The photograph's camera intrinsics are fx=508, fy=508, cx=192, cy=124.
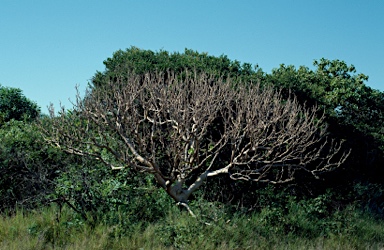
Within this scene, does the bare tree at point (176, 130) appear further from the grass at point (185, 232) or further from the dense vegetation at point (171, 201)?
the grass at point (185, 232)

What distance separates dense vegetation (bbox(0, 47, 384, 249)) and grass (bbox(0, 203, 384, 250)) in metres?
0.02

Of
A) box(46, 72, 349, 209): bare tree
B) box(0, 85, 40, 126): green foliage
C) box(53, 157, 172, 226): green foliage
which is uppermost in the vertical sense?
box(0, 85, 40, 126): green foliage

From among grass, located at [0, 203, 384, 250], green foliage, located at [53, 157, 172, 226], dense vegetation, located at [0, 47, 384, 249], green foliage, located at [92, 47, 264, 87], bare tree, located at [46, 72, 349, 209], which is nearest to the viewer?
grass, located at [0, 203, 384, 250]

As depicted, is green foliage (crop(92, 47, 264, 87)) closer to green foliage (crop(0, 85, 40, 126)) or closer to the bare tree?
the bare tree

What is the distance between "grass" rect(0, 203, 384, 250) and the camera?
8555mm

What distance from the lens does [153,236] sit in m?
8.96

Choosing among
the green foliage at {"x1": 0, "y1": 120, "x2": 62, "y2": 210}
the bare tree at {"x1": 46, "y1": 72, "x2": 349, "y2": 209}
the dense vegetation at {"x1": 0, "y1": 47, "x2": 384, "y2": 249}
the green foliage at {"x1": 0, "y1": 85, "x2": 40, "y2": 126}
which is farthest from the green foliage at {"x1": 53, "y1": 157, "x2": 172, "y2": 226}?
the green foliage at {"x1": 0, "y1": 85, "x2": 40, "y2": 126}

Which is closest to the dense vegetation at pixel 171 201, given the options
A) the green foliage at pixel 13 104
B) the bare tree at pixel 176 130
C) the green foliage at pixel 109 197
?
the green foliage at pixel 109 197

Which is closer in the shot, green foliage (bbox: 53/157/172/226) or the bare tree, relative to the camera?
green foliage (bbox: 53/157/172/226)

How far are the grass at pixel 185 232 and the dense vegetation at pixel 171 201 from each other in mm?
22

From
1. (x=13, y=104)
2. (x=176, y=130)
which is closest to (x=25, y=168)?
(x=176, y=130)

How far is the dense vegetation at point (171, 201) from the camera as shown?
Result: 8.92m

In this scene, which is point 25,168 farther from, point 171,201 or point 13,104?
point 13,104

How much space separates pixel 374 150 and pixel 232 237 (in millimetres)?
9341
